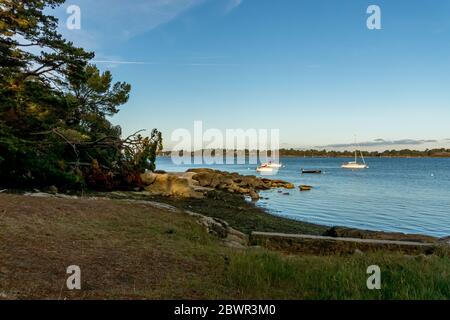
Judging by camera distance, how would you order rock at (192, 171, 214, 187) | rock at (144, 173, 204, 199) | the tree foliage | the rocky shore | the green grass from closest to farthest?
the green grass → the tree foliage → rock at (144, 173, 204, 199) → the rocky shore → rock at (192, 171, 214, 187)

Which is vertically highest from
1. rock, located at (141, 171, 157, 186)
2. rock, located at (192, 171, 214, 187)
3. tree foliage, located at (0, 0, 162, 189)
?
tree foliage, located at (0, 0, 162, 189)

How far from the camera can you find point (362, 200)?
115 feet

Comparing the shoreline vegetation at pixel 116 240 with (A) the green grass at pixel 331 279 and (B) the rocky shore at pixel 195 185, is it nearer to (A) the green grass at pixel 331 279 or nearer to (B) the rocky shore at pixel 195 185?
(A) the green grass at pixel 331 279

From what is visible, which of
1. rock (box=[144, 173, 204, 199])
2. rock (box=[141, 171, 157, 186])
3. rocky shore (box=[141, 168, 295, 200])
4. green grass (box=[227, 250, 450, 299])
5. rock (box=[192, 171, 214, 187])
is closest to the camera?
green grass (box=[227, 250, 450, 299])

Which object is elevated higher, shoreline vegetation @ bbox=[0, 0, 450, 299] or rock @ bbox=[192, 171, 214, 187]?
shoreline vegetation @ bbox=[0, 0, 450, 299]

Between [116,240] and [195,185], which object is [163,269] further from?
[195,185]

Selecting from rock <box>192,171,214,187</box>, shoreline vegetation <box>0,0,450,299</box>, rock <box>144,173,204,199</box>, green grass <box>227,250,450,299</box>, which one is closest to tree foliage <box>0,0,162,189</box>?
shoreline vegetation <box>0,0,450,299</box>

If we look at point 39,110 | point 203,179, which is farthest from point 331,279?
point 203,179

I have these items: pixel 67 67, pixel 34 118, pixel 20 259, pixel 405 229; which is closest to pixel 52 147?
pixel 34 118

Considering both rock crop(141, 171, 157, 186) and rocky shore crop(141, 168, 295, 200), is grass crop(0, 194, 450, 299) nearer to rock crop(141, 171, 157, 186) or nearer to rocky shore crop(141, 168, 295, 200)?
rocky shore crop(141, 168, 295, 200)

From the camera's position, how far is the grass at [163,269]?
5.32m

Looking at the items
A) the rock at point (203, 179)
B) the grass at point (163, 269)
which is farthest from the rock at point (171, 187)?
the grass at point (163, 269)

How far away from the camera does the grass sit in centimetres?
532
